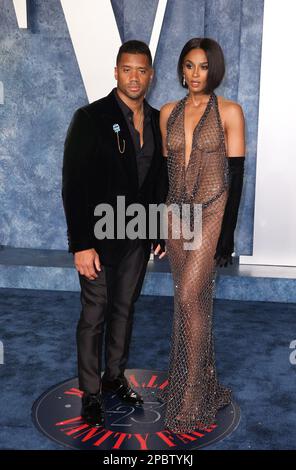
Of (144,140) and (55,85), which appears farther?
(55,85)

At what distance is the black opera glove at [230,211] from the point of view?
8.71 feet

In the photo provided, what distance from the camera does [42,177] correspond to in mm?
5570

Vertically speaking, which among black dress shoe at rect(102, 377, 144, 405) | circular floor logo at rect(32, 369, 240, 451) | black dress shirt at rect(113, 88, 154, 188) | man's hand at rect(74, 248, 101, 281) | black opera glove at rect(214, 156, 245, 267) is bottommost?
circular floor logo at rect(32, 369, 240, 451)

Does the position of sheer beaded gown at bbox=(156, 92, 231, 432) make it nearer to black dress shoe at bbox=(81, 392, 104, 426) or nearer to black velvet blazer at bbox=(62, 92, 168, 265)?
black velvet blazer at bbox=(62, 92, 168, 265)

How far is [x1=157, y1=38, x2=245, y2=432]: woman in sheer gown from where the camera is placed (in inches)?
104

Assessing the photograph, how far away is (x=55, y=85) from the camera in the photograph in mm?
5387

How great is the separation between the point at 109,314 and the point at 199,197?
81 cm

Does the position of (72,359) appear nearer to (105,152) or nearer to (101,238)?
(101,238)

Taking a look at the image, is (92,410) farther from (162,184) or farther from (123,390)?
(162,184)

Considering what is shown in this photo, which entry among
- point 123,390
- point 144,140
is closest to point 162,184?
point 144,140

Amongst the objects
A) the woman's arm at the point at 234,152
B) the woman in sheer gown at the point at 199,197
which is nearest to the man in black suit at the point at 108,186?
the woman in sheer gown at the point at 199,197

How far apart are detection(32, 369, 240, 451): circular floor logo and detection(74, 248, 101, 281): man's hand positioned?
755 millimetres

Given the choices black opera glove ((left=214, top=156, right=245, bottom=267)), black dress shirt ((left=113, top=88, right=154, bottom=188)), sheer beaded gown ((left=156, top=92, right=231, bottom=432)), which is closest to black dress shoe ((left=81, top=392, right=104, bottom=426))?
sheer beaded gown ((left=156, top=92, right=231, bottom=432))

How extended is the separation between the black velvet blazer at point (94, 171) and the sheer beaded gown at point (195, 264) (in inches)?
7.9
